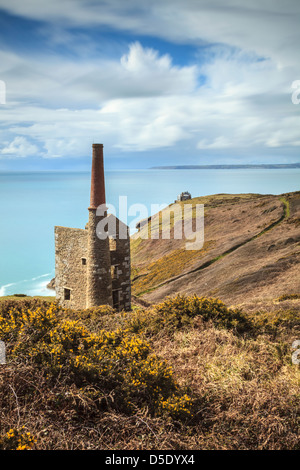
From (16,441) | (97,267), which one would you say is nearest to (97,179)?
(97,267)

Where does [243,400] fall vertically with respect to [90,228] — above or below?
below

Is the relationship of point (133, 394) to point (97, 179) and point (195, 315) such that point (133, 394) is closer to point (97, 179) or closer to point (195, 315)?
point (195, 315)

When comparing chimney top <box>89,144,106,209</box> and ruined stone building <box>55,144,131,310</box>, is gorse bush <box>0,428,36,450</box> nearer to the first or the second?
ruined stone building <box>55,144,131,310</box>

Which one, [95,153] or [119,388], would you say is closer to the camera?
[119,388]

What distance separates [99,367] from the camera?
630 centimetres

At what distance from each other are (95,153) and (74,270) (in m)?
8.77

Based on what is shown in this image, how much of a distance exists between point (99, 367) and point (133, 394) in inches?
32.3

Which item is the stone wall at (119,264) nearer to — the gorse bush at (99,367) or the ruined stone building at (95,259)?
the ruined stone building at (95,259)

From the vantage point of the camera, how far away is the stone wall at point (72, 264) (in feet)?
78.2

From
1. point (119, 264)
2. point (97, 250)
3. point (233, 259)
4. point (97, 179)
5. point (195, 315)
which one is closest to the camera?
point (195, 315)

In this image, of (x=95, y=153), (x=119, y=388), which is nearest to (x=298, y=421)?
(x=119, y=388)
